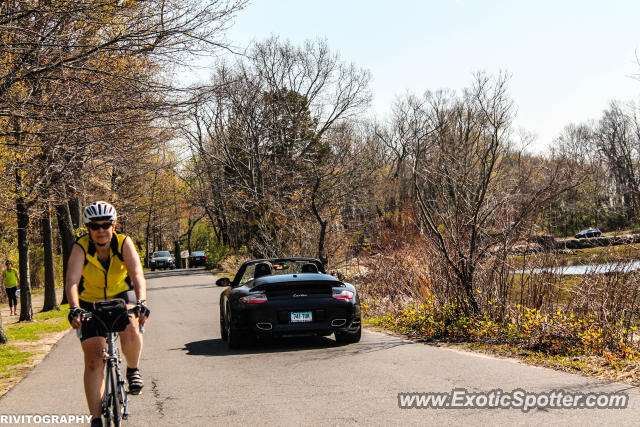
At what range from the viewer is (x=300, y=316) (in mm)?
10312

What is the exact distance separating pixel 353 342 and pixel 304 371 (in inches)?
103

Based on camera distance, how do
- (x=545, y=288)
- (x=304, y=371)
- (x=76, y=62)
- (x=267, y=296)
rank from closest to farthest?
(x=304, y=371)
(x=76, y=62)
(x=267, y=296)
(x=545, y=288)

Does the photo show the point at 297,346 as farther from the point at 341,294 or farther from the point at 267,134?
the point at 267,134

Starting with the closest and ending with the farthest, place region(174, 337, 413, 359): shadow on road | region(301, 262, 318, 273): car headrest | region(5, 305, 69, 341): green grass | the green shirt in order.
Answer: region(174, 337, 413, 359): shadow on road
region(301, 262, 318, 273): car headrest
region(5, 305, 69, 341): green grass
the green shirt

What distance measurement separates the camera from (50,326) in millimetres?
17766

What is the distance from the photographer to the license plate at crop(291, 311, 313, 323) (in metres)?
10.3

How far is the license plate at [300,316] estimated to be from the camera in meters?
10.3

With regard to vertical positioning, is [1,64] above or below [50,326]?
above

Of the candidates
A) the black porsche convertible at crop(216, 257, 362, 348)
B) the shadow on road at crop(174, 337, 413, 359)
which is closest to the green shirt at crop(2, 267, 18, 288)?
the shadow on road at crop(174, 337, 413, 359)

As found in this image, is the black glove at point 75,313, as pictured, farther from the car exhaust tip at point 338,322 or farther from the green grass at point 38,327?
the green grass at point 38,327

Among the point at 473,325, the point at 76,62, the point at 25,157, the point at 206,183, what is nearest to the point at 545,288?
the point at 473,325

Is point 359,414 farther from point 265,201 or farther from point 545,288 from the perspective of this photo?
point 265,201

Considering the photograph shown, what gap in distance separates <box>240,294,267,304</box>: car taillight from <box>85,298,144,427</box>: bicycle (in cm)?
522

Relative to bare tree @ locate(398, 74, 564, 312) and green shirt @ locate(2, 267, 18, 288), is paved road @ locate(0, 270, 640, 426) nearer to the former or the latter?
bare tree @ locate(398, 74, 564, 312)
